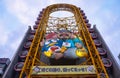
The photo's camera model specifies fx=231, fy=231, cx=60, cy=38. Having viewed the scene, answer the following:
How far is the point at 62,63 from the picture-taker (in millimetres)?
29672

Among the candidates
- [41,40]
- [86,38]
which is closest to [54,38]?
[41,40]

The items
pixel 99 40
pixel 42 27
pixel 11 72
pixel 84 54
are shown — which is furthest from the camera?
pixel 42 27

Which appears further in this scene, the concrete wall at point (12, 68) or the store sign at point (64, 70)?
the concrete wall at point (12, 68)

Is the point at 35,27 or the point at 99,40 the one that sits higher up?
the point at 35,27

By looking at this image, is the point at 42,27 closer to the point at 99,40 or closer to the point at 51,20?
the point at 51,20

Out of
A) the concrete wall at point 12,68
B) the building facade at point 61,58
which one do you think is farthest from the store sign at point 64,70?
the concrete wall at point 12,68

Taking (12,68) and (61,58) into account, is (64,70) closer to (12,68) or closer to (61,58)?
(61,58)

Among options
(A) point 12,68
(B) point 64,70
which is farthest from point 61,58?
(A) point 12,68

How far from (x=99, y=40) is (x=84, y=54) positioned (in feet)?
24.7

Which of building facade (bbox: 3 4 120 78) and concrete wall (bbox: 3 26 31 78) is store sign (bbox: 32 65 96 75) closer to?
building facade (bbox: 3 4 120 78)

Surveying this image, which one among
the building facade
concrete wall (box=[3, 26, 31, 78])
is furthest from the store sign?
concrete wall (box=[3, 26, 31, 78])

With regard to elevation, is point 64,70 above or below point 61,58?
below

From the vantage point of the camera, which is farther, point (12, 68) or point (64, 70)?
point (12, 68)

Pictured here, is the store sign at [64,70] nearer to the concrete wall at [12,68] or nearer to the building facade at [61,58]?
the building facade at [61,58]
